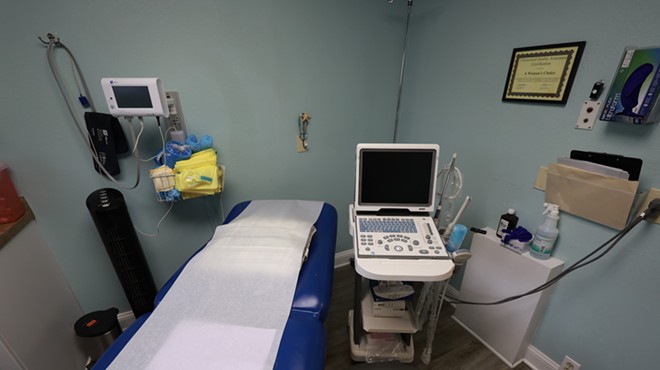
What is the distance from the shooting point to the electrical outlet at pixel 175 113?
129 cm

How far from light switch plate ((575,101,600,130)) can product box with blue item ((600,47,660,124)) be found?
7 cm

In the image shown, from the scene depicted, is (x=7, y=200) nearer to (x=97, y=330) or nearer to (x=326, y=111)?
(x=97, y=330)

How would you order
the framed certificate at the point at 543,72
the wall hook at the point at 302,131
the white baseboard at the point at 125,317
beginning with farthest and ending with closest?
1. the wall hook at the point at 302,131
2. the white baseboard at the point at 125,317
3. the framed certificate at the point at 543,72

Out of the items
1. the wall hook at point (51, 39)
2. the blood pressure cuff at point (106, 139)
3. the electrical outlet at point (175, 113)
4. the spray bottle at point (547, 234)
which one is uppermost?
the wall hook at point (51, 39)

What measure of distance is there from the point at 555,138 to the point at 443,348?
1253 millimetres

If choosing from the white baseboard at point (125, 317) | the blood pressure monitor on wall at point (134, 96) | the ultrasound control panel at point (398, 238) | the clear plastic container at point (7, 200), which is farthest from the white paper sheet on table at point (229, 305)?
the white baseboard at point (125, 317)

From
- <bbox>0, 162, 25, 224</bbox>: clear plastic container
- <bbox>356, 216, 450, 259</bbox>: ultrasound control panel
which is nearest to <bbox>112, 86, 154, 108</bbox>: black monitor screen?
<bbox>0, 162, 25, 224</bbox>: clear plastic container

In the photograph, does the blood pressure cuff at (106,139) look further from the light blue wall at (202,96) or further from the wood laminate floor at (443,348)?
the wood laminate floor at (443,348)

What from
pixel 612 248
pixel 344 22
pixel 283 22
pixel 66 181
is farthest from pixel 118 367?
pixel 344 22

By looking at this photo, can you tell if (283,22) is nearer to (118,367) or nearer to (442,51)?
(442,51)

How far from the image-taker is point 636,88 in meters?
0.88

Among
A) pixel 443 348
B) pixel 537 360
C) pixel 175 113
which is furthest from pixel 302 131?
pixel 537 360

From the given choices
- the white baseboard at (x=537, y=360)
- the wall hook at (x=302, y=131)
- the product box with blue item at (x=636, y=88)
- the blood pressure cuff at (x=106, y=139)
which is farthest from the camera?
the wall hook at (x=302, y=131)

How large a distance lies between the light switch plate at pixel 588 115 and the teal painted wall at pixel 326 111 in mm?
25
